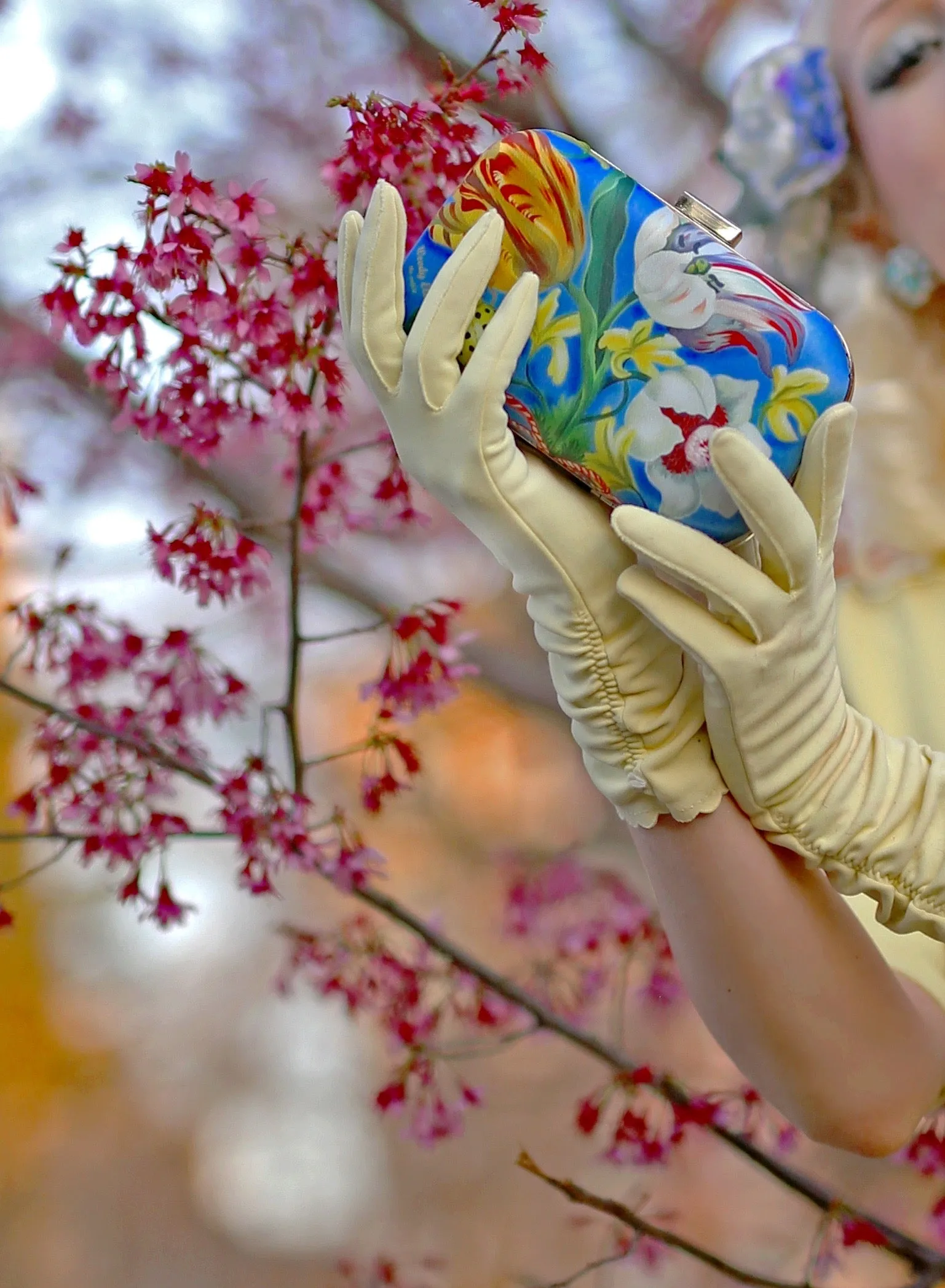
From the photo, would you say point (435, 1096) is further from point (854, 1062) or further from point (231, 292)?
point (231, 292)

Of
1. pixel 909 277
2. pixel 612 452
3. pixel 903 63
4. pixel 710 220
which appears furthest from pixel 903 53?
pixel 612 452

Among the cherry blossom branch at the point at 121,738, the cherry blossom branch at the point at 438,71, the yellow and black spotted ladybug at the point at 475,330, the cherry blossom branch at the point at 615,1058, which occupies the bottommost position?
the cherry blossom branch at the point at 615,1058

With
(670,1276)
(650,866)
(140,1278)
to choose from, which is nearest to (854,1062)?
(650,866)

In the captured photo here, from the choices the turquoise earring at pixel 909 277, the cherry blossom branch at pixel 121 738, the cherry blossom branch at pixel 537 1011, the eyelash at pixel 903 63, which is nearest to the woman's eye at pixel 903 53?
the eyelash at pixel 903 63

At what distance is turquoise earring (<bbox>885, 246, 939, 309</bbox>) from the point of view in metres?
0.90

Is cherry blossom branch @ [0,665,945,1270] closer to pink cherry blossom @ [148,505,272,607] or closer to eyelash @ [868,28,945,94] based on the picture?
pink cherry blossom @ [148,505,272,607]

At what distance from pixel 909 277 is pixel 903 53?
0.16 metres

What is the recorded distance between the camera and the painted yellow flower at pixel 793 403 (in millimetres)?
539

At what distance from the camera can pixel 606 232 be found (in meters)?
0.55

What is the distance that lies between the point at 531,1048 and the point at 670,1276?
27 cm

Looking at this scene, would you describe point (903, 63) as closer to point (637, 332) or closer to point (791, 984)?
point (637, 332)

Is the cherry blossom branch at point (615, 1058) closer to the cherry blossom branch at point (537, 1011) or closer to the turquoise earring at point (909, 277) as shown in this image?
the cherry blossom branch at point (537, 1011)

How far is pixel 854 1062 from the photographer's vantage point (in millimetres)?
663

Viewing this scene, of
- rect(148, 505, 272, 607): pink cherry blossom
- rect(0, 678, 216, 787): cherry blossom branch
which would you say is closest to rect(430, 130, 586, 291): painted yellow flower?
rect(148, 505, 272, 607): pink cherry blossom
